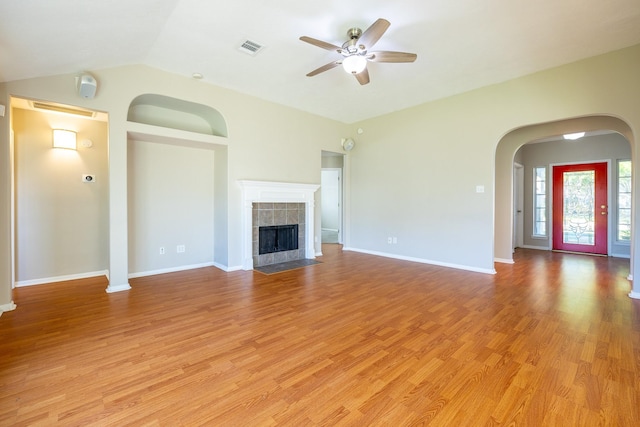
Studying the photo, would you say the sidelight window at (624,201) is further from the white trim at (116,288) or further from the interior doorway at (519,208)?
the white trim at (116,288)

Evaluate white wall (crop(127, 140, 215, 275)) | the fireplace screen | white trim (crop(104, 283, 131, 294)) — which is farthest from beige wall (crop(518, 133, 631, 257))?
white trim (crop(104, 283, 131, 294))

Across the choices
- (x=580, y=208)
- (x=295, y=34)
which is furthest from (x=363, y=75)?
(x=580, y=208)

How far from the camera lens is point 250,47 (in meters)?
3.31

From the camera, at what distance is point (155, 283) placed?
3.86m

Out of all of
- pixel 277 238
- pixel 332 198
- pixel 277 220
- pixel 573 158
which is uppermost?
pixel 573 158

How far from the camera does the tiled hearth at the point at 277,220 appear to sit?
4.78 meters

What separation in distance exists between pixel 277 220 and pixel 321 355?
3.22 meters

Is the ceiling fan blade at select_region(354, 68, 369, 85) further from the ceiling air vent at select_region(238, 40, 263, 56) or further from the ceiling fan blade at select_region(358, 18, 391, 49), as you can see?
the ceiling air vent at select_region(238, 40, 263, 56)

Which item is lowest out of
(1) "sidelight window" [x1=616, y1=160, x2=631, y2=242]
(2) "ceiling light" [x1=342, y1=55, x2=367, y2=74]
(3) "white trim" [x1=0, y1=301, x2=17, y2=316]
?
(3) "white trim" [x1=0, y1=301, x2=17, y2=316]

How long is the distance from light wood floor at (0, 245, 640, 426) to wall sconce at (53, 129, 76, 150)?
1899mm

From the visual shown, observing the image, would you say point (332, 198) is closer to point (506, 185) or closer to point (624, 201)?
point (506, 185)

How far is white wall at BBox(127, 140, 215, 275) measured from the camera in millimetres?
4184

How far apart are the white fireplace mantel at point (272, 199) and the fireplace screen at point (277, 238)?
0.24 m

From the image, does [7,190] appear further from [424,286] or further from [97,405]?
[424,286]
